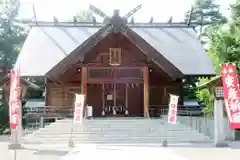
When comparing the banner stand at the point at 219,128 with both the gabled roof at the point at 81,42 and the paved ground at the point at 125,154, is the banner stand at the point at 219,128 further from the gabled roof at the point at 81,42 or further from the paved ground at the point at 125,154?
the gabled roof at the point at 81,42

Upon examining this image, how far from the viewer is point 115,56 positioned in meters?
22.1

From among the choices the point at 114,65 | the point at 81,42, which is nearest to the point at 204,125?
the point at 114,65

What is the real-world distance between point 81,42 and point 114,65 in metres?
5.40

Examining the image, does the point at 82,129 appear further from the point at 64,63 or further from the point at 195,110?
the point at 195,110

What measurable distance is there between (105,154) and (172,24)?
18852mm

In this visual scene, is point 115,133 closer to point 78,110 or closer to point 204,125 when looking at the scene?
point 78,110

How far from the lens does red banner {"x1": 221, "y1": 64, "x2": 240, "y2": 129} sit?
13.1 metres

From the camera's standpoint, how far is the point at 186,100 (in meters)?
30.7

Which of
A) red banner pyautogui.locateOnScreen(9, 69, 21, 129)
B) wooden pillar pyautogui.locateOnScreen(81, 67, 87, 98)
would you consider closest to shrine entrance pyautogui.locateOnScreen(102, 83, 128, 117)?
wooden pillar pyautogui.locateOnScreen(81, 67, 87, 98)

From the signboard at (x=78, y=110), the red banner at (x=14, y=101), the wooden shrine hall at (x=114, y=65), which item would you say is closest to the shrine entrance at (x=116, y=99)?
the wooden shrine hall at (x=114, y=65)

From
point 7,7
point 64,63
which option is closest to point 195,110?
point 64,63

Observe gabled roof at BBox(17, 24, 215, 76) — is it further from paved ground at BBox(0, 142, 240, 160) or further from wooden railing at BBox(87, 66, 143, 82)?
paved ground at BBox(0, 142, 240, 160)

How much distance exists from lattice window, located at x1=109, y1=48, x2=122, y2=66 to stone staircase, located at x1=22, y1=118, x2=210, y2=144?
14.5 feet

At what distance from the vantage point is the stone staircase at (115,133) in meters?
16.6
